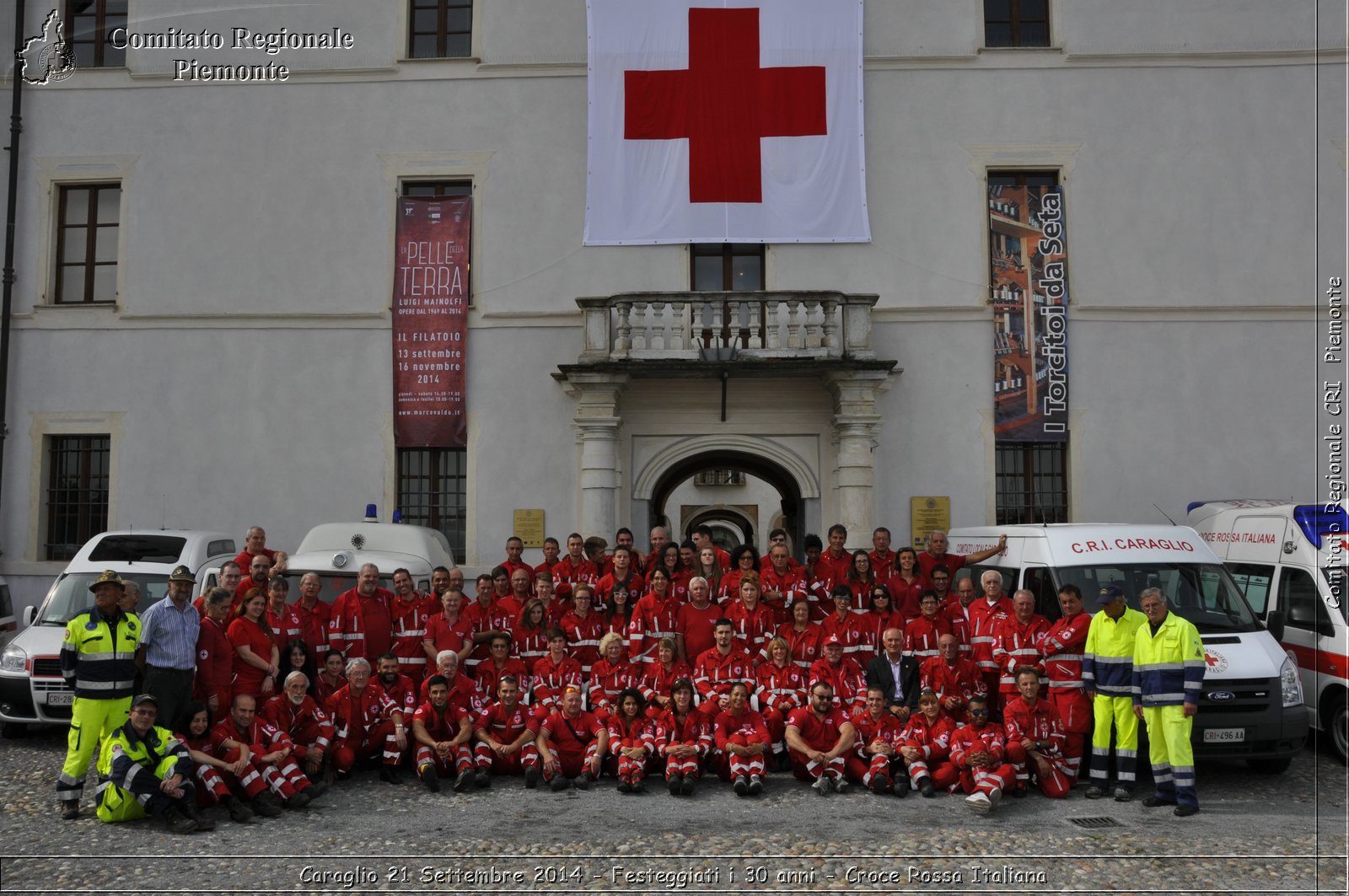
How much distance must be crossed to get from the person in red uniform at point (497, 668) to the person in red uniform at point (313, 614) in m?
Answer: 1.52

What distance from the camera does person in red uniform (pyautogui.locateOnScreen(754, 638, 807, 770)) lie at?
892 cm

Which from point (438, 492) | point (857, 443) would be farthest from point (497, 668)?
point (857, 443)

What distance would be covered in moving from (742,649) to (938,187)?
29.8ft

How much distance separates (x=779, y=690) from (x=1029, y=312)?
866cm

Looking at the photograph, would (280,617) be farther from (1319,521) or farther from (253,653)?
(1319,521)

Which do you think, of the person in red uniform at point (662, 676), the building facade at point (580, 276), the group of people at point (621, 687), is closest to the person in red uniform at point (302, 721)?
the group of people at point (621, 687)

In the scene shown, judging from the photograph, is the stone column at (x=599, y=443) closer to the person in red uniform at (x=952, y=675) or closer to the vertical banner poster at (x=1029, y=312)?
the vertical banner poster at (x=1029, y=312)

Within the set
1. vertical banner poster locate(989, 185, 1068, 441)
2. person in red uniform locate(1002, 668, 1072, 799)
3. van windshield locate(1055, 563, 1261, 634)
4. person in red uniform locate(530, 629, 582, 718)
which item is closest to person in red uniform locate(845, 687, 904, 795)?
person in red uniform locate(1002, 668, 1072, 799)

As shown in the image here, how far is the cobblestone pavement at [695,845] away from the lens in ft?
20.1

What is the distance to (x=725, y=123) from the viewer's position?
1538 centimetres

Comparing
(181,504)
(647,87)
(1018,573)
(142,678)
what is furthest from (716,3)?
(142,678)

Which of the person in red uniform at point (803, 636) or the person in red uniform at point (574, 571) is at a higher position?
the person in red uniform at point (574, 571)

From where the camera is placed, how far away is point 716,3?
51.3 ft

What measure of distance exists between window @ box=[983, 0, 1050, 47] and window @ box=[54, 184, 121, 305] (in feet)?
45.2
